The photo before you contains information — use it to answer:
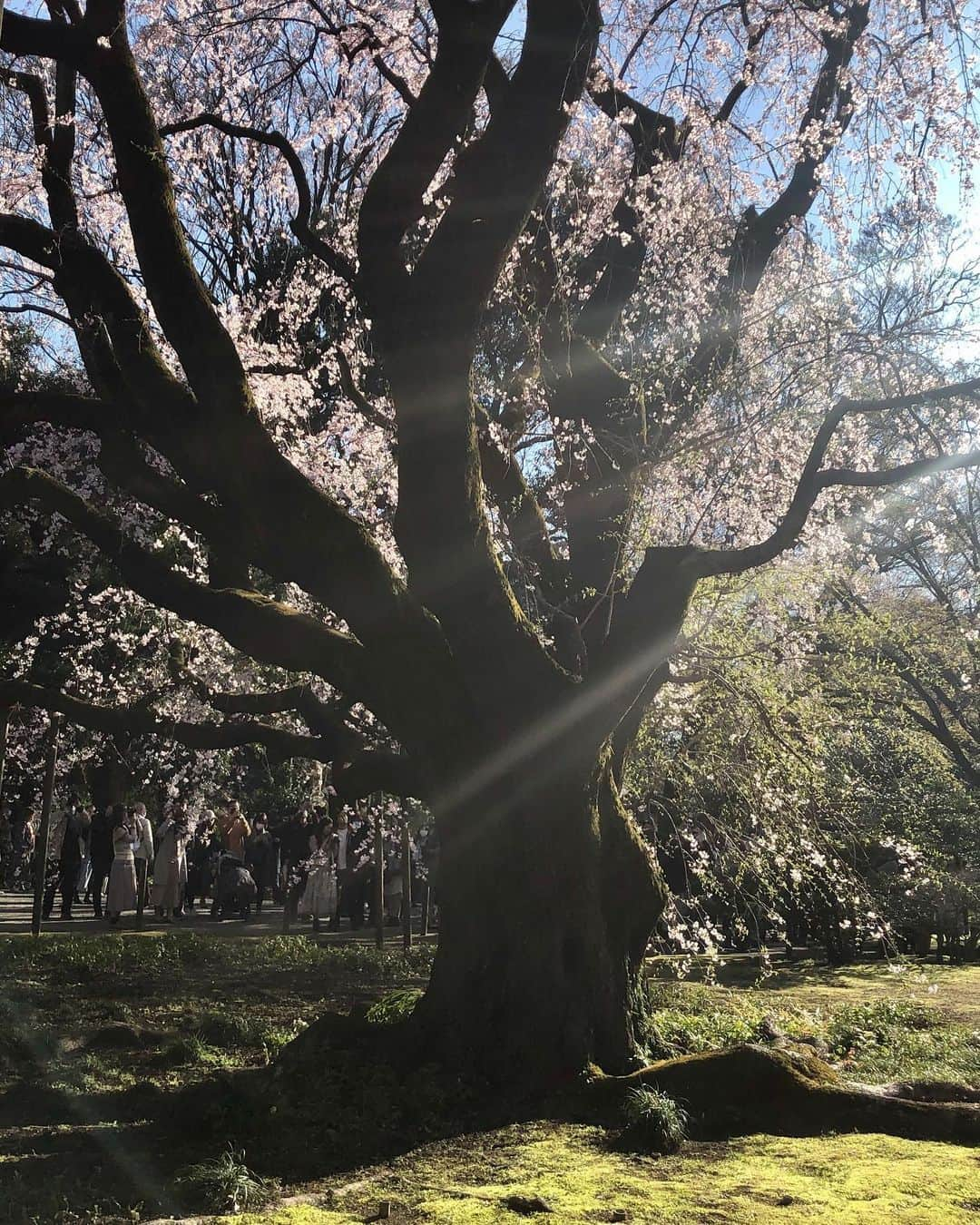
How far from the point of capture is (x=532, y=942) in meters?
5.49

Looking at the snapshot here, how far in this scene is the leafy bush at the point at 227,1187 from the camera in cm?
367

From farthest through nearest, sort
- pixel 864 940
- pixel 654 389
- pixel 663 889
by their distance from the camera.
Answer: pixel 864 940
pixel 654 389
pixel 663 889

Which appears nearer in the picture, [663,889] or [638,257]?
[663,889]

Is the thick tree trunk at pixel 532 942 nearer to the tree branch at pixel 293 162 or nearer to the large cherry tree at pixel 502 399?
the large cherry tree at pixel 502 399

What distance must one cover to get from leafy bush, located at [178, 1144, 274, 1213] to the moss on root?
5.4 inches

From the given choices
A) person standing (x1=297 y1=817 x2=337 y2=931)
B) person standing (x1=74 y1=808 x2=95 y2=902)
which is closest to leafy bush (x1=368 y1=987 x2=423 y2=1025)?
person standing (x1=297 y1=817 x2=337 y2=931)

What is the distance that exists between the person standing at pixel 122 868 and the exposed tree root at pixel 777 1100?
41.7ft

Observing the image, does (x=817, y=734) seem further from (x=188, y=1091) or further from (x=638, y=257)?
(x=188, y=1091)

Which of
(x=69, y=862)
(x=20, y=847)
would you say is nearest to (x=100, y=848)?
(x=69, y=862)

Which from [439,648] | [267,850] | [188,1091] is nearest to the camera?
[188,1091]

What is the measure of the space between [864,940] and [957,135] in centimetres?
1047

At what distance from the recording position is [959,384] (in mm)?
6012

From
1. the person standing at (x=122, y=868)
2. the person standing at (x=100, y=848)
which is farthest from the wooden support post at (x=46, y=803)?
the person standing at (x=100, y=848)

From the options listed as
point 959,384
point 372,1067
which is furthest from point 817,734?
point 372,1067
